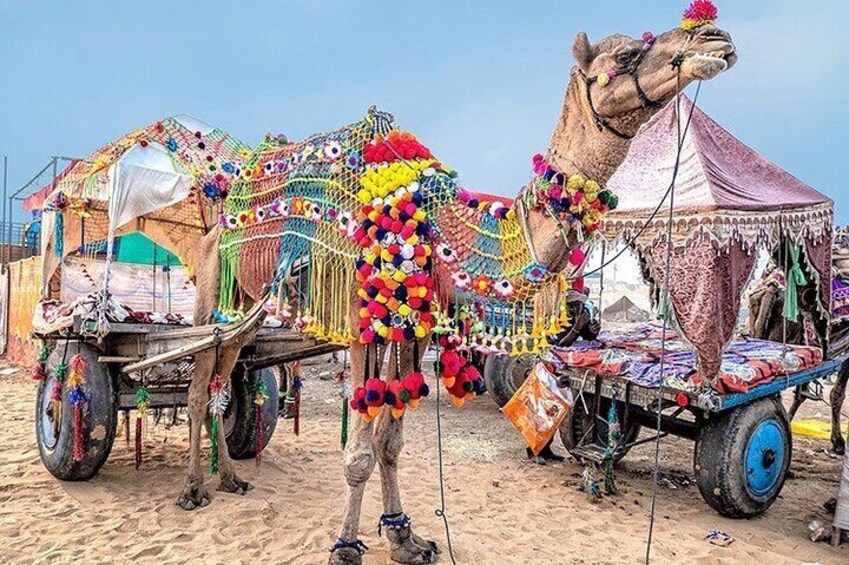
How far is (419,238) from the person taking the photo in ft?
10.0

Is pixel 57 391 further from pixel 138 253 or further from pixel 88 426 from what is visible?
pixel 138 253

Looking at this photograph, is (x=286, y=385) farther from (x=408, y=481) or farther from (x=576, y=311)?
(x=576, y=311)

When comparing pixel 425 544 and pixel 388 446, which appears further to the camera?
pixel 425 544

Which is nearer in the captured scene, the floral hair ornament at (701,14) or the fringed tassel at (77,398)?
the floral hair ornament at (701,14)

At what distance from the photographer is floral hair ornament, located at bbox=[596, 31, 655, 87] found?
2518mm

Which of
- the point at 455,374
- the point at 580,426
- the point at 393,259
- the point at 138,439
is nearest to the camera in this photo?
the point at 393,259

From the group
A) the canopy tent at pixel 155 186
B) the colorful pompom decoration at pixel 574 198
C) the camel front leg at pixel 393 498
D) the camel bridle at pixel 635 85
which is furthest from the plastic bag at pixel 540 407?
the camel bridle at pixel 635 85

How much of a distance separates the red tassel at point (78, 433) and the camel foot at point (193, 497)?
789mm

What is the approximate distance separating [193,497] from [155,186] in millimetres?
2288

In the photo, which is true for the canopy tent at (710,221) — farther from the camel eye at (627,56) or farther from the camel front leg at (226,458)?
the camel front leg at (226,458)

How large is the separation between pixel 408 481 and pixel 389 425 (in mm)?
2116

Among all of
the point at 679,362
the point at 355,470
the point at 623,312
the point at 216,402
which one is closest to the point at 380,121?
the point at 355,470

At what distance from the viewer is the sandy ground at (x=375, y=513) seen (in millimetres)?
3922

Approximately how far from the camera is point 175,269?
8.38m
